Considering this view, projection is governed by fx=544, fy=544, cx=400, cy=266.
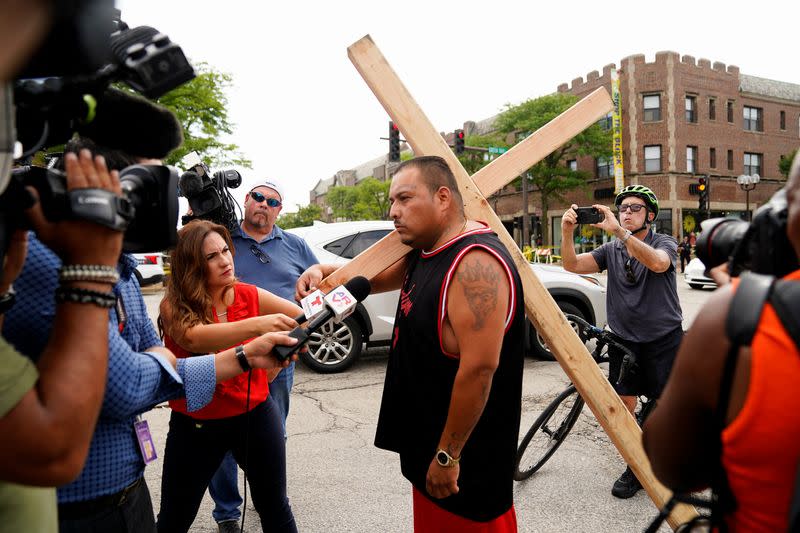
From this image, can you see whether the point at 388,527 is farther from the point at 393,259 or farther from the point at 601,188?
the point at 601,188

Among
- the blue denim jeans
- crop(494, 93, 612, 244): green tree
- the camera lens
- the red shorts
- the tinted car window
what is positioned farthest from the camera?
crop(494, 93, 612, 244): green tree

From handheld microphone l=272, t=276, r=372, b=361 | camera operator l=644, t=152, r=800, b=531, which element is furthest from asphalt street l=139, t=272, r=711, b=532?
camera operator l=644, t=152, r=800, b=531

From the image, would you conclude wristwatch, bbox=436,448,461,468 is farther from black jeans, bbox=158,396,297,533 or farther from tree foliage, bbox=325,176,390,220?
tree foliage, bbox=325,176,390,220

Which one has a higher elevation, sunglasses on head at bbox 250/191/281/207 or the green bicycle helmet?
sunglasses on head at bbox 250/191/281/207

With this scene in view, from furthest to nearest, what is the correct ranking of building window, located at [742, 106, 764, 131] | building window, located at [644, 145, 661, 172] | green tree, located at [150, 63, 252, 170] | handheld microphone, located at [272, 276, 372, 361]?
1. building window, located at [742, 106, 764, 131]
2. building window, located at [644, 145, 661, 172]
3. green tree, located at [150, 63, 252, 170]
4. handheld microphone, located at [272, 276, 372, 361]

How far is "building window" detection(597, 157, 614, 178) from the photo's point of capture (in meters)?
36.3

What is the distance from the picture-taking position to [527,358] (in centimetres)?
780

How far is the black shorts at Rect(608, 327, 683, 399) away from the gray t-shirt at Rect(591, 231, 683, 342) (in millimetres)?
58

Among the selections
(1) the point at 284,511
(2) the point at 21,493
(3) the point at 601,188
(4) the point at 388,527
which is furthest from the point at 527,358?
(3) the point at 601,188

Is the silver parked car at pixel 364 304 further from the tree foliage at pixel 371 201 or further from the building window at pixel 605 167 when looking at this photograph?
the tree foliage at pixel 371 201

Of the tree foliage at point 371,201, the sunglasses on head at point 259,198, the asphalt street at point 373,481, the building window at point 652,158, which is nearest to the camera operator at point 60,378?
the asphalt street at point 373,481

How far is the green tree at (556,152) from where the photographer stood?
34.9m

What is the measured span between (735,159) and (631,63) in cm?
998

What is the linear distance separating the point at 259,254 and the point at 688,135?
3803 centimetres
